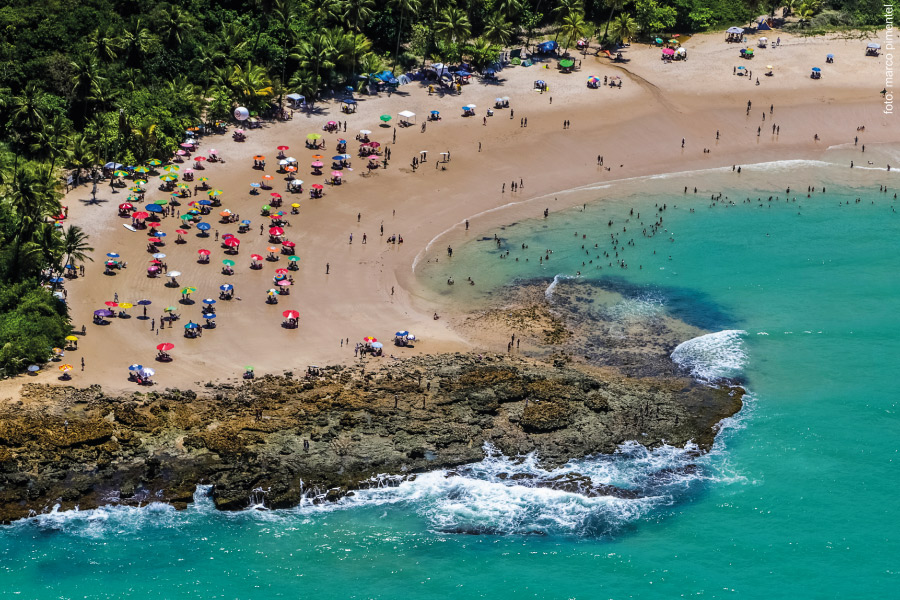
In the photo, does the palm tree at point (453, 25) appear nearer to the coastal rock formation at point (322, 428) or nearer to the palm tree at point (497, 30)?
the palm tree at point (497, 30)

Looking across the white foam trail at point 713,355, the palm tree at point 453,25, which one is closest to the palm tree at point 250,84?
the palm tree at point 453,25

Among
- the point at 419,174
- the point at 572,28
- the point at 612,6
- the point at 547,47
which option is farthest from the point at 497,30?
the point at 419,174

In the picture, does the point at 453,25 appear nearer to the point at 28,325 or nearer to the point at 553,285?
the point at 553,285

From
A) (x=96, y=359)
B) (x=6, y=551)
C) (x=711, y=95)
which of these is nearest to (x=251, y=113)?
(x=96, y=359)

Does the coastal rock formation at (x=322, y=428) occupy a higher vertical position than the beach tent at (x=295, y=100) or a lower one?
lower

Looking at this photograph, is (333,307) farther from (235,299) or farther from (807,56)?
(807,56)

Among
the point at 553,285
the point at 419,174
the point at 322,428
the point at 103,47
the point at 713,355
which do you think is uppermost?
the point at 103,47
